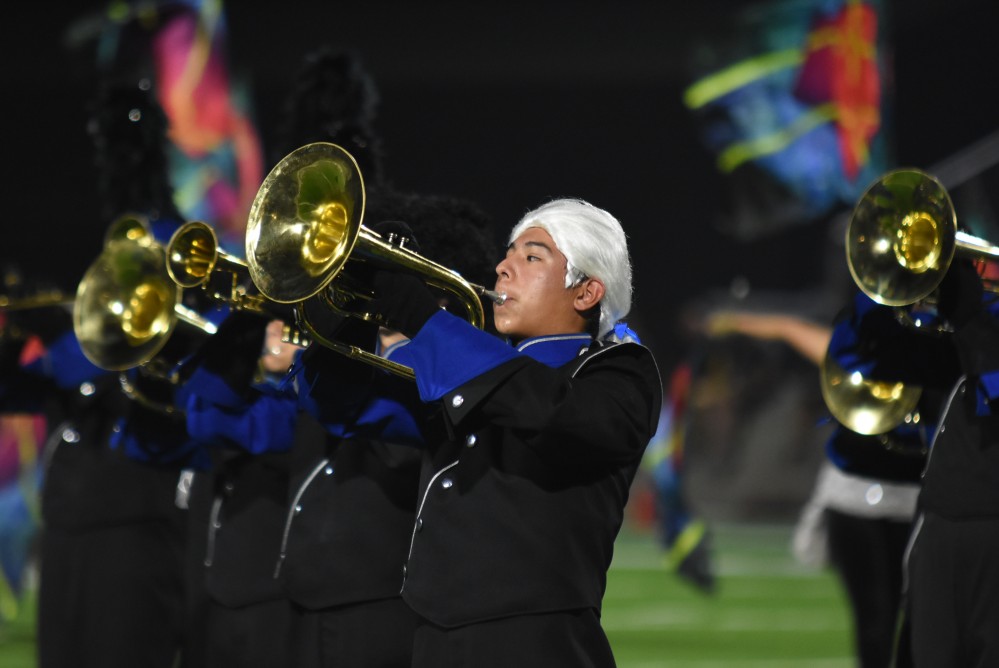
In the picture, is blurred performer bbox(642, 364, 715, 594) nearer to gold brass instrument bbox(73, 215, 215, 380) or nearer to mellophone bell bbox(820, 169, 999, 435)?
mellophone bell bbox(820, 169, 999, 435)

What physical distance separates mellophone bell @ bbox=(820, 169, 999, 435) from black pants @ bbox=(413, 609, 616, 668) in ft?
4.55

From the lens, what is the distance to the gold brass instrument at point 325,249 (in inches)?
109

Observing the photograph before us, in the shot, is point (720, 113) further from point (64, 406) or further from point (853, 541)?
point (64, 406)

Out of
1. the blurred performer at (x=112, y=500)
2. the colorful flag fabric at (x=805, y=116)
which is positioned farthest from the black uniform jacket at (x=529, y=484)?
the colorful flag fabric at (x=805, y=116)

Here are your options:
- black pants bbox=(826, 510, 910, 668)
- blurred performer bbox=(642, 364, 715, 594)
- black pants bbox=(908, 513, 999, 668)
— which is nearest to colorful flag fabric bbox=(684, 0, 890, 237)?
blurred performer bbox=(642, 364, 715, 594)

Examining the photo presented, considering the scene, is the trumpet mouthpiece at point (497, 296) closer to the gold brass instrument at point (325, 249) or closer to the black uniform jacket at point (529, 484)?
the gold brass instrument at point (325, 249)

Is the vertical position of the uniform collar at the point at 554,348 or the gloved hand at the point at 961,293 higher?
the uniform collar at the point at 554,348

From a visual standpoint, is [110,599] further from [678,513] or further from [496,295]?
[678,513]

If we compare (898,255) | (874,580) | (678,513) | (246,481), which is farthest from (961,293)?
(678,513)

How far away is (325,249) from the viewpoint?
293 cm

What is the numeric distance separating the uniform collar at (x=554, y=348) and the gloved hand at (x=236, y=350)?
1.04 metres

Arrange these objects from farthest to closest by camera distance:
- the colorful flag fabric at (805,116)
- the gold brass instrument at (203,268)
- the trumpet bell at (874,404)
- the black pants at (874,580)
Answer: the colorful flag fabric at (805,116) → the black pants at (874,580) → the trumpet bell at (874,404) → the gold brass instrument at (203,268)

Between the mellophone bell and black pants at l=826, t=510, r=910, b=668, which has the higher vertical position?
the mellophone bell

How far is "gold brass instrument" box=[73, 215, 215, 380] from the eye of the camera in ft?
13.4
